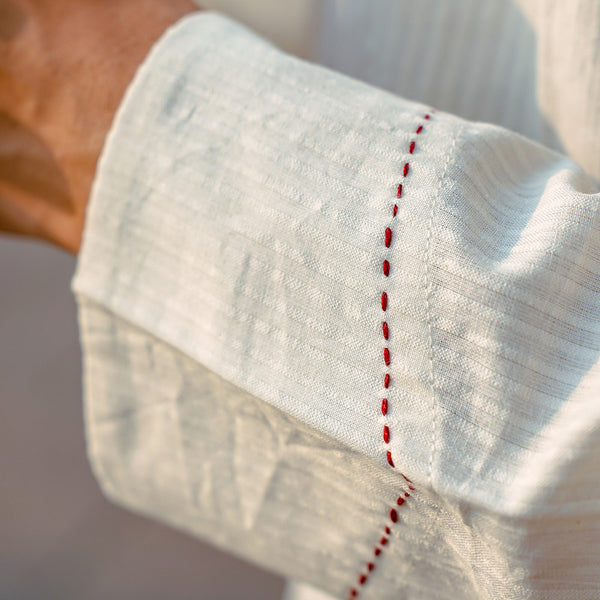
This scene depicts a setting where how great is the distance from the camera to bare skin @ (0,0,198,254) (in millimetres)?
371

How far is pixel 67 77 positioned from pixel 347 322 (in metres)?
0.23

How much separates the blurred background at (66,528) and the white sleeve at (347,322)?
1.64 feet

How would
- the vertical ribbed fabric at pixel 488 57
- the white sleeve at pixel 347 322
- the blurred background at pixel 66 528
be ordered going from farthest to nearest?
the blurred background at pixel 66 528 < the vertical ribbed fabric at pixel 488 57 < the white sleeve at pixel 347 322

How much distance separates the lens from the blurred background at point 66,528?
2.62 feet

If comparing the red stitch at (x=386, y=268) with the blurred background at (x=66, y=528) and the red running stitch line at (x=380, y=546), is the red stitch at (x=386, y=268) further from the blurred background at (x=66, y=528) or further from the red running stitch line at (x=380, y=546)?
the blurred background at (x=66, y=528)

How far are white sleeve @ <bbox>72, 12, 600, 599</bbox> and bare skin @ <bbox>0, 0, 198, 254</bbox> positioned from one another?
0.03 m

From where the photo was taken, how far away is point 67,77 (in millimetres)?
376

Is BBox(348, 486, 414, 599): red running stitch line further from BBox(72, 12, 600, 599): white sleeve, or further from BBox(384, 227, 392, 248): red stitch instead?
BBox(384, 227, 392, 248): red stitch

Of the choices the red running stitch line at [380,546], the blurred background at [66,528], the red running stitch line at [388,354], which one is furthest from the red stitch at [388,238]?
the blurred background at [66,528]

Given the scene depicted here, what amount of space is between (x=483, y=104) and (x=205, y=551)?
67cm

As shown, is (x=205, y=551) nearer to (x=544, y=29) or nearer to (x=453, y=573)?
(x=453, y=573)

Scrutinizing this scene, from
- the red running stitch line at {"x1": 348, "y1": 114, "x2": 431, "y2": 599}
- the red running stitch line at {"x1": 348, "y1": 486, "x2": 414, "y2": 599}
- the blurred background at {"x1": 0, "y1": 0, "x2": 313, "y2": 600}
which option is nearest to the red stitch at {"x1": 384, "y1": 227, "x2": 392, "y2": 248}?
the red running stitch line at {"x1": 348, "y1": 114, "x2": 431, "y2": 599}

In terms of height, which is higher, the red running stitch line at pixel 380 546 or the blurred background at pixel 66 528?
the red running stitch line at pixel 380 546

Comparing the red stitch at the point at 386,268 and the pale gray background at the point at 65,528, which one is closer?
the red stitch at the point at 386,268
